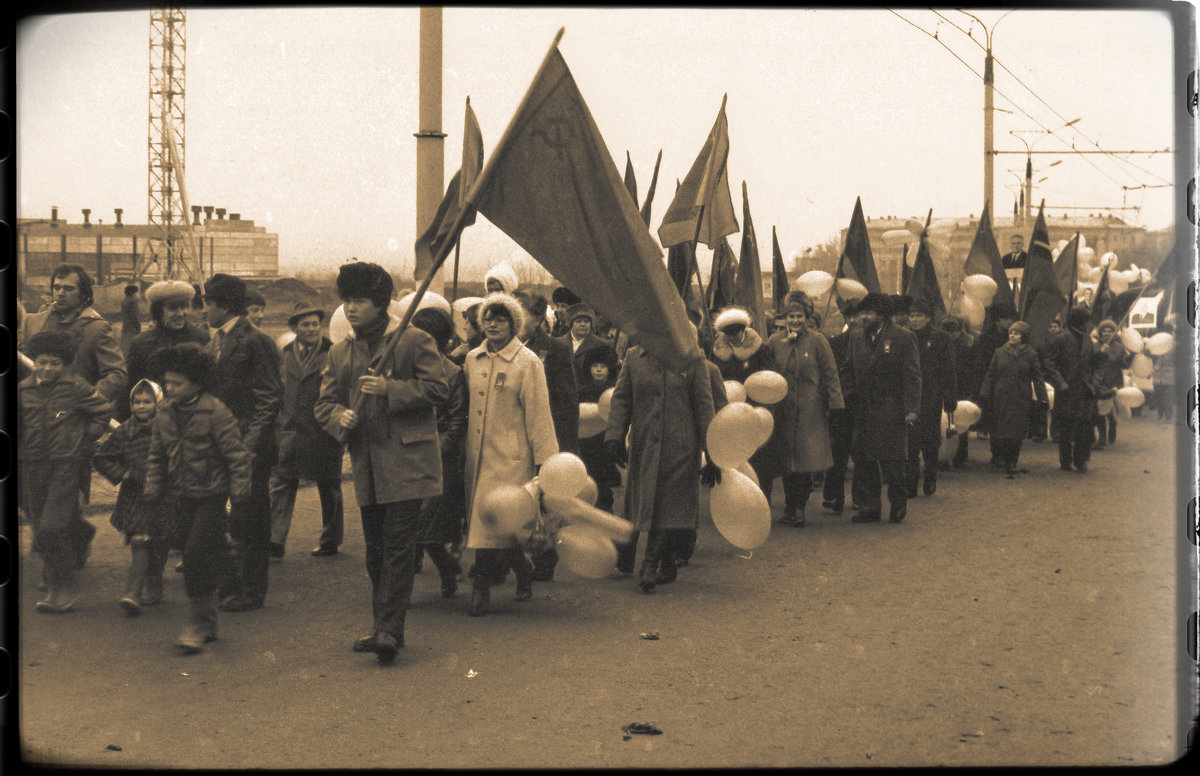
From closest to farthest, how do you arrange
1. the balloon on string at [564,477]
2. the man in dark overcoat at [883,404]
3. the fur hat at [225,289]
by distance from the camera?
the balloon on string at [564,477] → the fur hat at [225,289] → the man in dark overcoat at [883,404]

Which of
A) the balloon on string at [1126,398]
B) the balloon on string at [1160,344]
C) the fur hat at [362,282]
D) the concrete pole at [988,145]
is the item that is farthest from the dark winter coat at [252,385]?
the concrete pole at [988,145]

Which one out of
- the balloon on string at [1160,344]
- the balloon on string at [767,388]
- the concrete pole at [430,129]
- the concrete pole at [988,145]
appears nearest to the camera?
the balloon on string at [767,388]

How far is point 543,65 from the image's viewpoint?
5.46m

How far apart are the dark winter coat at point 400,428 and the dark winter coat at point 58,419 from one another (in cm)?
145

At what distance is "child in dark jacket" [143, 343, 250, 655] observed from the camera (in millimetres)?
6051

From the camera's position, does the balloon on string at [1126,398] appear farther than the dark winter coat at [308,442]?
Yes

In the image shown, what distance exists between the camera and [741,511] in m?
7.07

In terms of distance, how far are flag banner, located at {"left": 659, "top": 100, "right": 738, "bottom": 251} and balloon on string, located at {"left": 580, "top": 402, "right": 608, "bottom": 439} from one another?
4.51 feet

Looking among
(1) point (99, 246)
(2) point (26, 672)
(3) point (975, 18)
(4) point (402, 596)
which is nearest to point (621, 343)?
(1) point (99, 246)

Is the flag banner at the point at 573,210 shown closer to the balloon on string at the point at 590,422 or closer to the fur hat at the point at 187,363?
the fur hat at the point at 187,363

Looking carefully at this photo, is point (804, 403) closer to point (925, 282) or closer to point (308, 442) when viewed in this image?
point (308, 442)

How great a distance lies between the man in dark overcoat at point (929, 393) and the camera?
1212 centimetres

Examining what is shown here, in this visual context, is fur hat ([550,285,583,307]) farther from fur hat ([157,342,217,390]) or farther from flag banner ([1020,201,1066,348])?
flag banner ([1020,201,1066,348])

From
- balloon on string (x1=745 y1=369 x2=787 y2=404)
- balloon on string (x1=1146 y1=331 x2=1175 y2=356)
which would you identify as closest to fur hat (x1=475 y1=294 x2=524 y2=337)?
balloon on string (x1=745 y1=369 x2=787 y2=404)
